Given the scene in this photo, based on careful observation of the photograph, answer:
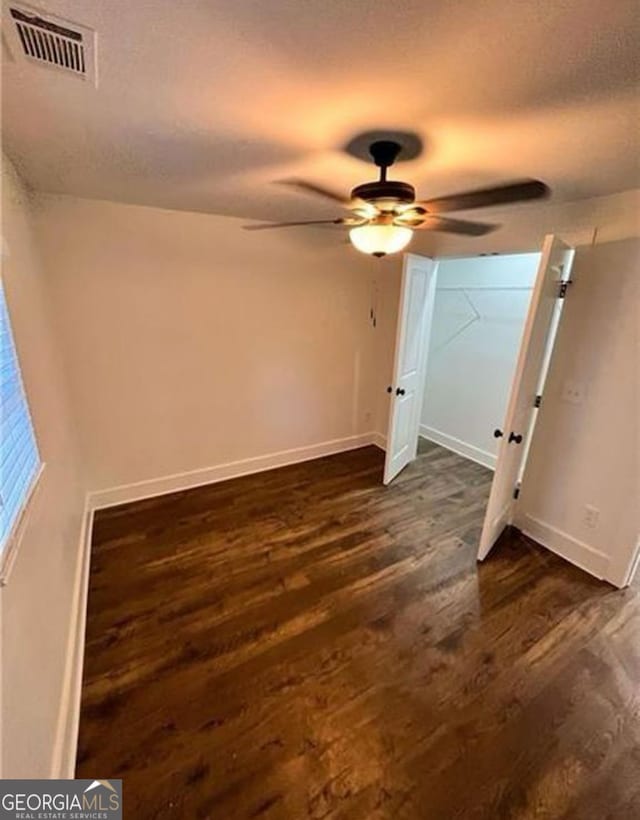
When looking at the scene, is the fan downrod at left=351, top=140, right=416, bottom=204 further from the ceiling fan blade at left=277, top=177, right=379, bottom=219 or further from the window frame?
the window frame

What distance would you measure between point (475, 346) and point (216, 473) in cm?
290

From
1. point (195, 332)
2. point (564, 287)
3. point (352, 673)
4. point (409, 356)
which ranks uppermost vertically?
point (564, 287)

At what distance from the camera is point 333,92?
3.78 feet

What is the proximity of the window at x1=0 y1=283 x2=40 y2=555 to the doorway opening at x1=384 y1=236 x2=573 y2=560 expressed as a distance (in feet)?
7.83

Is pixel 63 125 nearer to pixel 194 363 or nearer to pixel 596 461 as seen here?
pixel 194 363

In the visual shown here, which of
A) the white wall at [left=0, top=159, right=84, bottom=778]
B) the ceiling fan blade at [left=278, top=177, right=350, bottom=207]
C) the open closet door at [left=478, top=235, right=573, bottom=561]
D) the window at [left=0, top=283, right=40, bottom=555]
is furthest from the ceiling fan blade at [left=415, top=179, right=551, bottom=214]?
the white wall at [left=0, top=159, right=84, bottom=778]

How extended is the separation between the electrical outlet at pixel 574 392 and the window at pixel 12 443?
291 centimetres

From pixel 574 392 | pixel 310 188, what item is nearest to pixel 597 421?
pixel 574 392

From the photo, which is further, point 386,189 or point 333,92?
point 386,189

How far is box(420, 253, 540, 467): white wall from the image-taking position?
11.7ft

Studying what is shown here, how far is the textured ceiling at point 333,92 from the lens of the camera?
2.79 ft

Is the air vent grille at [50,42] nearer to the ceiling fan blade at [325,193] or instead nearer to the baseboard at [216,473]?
the ceiling fan blade at [325,193]

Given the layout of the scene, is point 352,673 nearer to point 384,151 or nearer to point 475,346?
point 384,151

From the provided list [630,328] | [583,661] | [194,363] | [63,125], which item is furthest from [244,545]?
[630,328]
